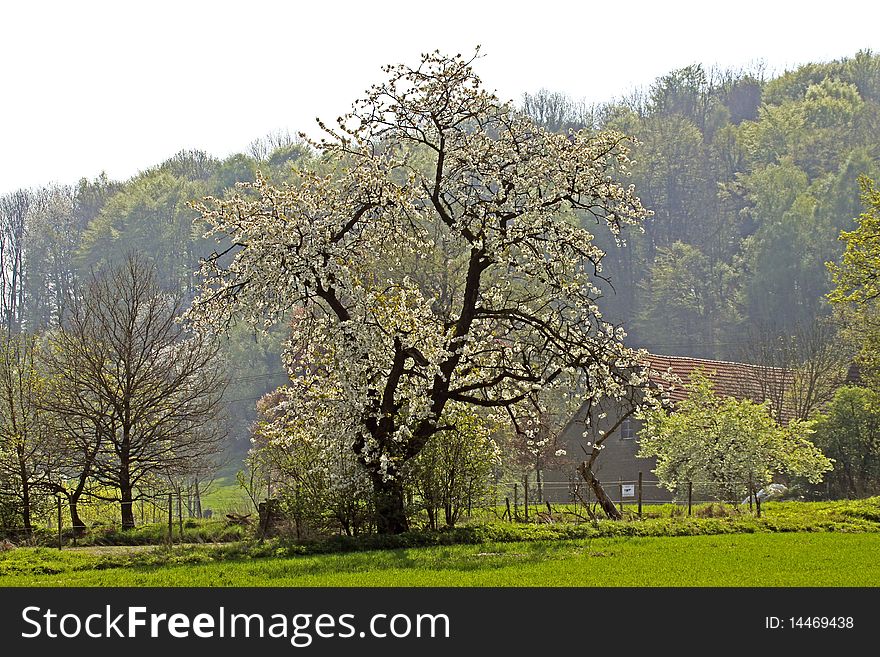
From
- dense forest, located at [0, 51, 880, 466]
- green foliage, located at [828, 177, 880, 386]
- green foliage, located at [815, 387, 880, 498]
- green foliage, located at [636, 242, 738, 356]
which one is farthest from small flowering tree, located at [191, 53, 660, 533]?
green foliage, located at [636, 242, 738, 356]

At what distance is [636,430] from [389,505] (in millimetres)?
24177

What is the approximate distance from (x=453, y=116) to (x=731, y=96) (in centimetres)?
9619

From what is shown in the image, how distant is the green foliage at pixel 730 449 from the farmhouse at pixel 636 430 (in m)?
8.62

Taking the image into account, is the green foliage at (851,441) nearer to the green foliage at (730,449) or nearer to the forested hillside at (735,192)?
the green foliage at (730,449)

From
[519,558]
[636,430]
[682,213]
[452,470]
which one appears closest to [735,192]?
[682,213]

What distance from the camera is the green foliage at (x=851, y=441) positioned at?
3412 cm

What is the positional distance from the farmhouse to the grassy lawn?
2068 cm

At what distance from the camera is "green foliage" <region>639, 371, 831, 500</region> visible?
94.2 ft

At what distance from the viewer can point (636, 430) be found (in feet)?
139

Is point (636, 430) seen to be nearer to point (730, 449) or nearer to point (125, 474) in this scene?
point (730, 449)

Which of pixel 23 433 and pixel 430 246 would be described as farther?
pixel 23 433
